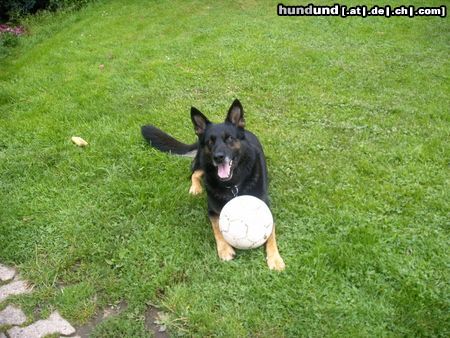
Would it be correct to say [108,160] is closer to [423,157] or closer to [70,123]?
[70,123]

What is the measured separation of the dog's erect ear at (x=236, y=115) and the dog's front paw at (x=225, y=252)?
3.44 feet

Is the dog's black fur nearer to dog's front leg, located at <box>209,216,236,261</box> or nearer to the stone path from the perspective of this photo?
dog's front leg, located at <box>209,216,236,261</box>

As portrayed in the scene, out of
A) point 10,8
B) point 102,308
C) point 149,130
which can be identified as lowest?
point 102,308

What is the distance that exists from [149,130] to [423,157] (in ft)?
9.88

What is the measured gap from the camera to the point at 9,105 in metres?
6.52

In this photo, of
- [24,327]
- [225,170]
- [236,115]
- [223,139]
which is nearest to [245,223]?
[225,170]

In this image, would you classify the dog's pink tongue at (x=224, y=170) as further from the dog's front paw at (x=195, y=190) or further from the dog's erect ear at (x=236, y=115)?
the dog's front paw at (x=195, y=190)

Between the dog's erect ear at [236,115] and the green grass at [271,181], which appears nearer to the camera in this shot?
the green grass at [271,181]

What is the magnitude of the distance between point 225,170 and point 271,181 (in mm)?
916

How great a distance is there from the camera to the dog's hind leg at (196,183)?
13.7 ft

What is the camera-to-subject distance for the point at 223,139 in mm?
3555

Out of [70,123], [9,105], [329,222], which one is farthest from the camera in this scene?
[9,105]

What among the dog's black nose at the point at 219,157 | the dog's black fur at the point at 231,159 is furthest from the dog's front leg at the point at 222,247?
the dog's black nose at the point at 219,157

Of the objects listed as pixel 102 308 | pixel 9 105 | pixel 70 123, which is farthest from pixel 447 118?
pixel 9 105
